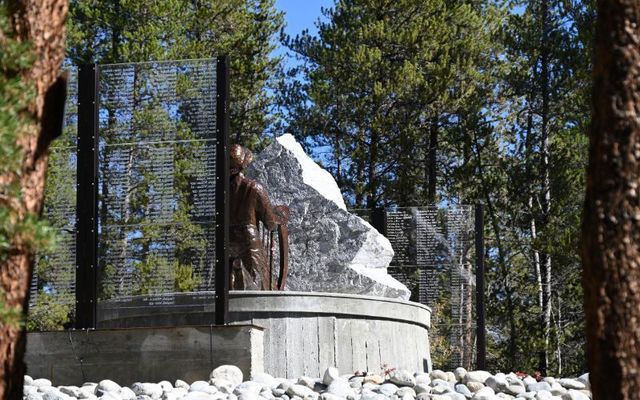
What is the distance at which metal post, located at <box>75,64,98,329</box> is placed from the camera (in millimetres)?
10867

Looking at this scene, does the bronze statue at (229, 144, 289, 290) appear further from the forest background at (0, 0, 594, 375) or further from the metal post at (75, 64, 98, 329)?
the forest background at (0, 0, 594, 375)

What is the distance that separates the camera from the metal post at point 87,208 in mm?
10867

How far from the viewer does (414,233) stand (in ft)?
53.6

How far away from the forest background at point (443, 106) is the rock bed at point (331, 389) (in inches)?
490

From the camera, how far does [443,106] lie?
940 inches

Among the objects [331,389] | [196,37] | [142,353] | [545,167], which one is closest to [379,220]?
[142,353]

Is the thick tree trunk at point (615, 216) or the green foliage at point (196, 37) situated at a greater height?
the green foliage at point (196, 37)

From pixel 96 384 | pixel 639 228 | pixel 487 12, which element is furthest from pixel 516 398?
pixel 487 12

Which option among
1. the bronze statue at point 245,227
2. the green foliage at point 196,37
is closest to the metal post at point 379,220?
the bronze statue at point 245,227

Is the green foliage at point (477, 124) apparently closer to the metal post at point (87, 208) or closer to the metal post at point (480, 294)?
the metal post at point (480, 294)

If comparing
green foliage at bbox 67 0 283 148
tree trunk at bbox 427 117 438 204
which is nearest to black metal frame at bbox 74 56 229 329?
green foliage at bbox 67 0 283 148

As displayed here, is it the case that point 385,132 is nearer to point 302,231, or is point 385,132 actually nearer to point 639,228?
point 302,231

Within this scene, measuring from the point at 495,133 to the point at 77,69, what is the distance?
51.1ft

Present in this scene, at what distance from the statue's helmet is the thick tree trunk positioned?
785 centimetres
